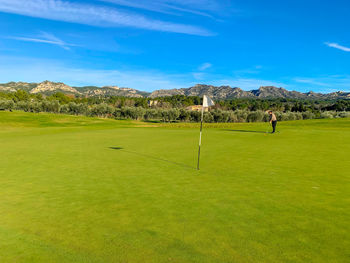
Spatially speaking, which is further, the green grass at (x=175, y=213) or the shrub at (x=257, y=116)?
the shrub at (x=257, y=116)

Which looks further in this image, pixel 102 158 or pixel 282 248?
pixel 102 158

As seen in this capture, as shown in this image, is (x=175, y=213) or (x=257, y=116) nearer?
(x=175, y=213)

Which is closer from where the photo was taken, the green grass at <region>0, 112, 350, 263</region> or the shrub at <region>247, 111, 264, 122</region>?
the green grass at <region>0, 112, 350, 263</region>

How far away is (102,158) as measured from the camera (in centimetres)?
1190

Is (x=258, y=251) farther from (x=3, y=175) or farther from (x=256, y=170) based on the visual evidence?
(x=3, y=175)

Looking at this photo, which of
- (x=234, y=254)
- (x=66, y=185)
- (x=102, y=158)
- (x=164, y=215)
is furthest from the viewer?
(x=102, y=158)

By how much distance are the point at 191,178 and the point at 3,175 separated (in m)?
6.17

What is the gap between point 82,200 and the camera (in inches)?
240

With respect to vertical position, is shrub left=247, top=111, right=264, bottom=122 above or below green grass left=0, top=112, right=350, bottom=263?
above

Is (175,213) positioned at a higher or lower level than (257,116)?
lower

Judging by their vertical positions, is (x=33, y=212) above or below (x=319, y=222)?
below

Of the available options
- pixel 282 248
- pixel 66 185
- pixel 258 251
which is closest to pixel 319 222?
pixel 282 248

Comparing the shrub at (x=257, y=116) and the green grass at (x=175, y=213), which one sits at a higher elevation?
the shrub at (x=257, y=116)

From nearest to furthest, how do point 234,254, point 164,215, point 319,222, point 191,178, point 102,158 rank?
1. point 234,254
2. point 319,222
3. point 164,215
4. point 191,178
5. point 102,158
